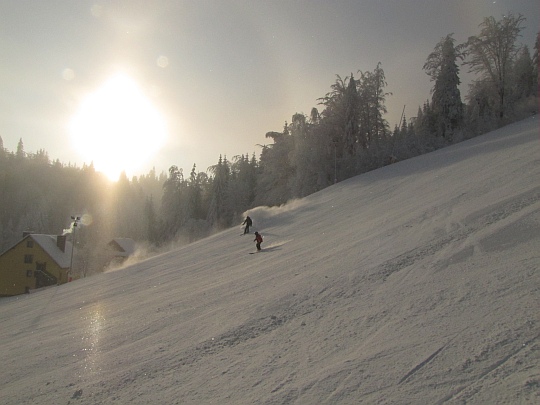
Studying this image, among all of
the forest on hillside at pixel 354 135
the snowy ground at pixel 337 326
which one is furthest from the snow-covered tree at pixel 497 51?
the snowy ground at pixel 337 326

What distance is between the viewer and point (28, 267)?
42.1 meters

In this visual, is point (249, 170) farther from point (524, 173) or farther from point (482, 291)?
point (482, 291)

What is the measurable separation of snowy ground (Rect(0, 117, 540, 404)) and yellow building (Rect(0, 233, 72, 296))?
111 ft

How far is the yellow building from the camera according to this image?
41656mm

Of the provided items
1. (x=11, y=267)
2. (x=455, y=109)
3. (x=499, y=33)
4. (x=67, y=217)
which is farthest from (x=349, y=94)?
(x=67, y=217)

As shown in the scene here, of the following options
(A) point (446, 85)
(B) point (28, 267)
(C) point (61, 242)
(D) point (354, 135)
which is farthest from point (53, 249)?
(A) point (446, 85)

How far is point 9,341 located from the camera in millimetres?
9750

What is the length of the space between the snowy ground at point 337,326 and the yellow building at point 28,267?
3370 cm

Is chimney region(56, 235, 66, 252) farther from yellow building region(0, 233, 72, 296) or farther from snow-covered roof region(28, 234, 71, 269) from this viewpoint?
yellow building region(0, 233, 72, 296)

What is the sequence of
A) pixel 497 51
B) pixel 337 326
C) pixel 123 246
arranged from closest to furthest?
pixel 337 326
pixel 497 51
pixel 123 246

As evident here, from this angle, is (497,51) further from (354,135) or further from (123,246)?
(123,246)

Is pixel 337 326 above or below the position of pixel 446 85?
below

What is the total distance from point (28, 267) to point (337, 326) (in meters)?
47.9

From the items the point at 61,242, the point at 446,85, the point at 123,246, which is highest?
the point at 446,85
